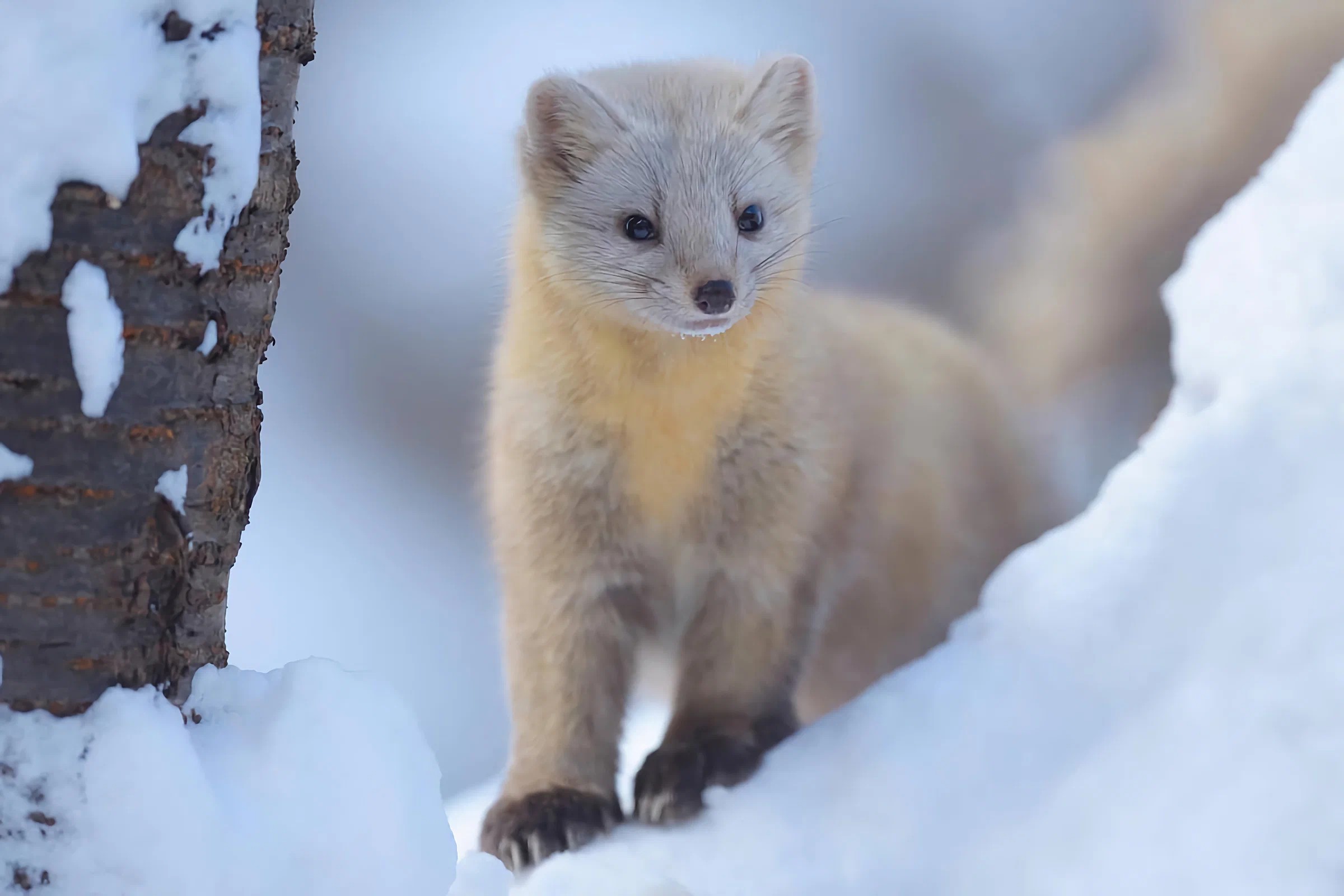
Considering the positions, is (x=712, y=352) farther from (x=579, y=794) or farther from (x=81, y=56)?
(x=81, y=56)

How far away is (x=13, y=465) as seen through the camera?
1081mm

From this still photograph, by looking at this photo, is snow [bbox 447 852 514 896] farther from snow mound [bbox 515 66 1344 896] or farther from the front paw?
the front paw

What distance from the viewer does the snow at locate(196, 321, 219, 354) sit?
45.9 inches

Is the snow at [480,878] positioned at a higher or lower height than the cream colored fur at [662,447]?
lower

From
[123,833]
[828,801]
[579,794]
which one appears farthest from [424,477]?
[123,833]

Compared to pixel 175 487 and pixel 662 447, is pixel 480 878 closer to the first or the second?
pixel 175 487

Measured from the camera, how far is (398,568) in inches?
172

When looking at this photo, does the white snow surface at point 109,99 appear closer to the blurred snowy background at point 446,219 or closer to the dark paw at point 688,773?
the dark paw at point 688,773

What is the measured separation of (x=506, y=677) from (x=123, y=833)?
1382 mm

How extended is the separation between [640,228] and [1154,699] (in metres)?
1.06

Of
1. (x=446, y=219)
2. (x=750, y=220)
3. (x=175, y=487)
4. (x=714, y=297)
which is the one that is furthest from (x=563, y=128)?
(x=446, y=219)

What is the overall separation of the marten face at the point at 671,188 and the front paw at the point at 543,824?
0.83 meters

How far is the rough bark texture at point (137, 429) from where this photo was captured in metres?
1.08

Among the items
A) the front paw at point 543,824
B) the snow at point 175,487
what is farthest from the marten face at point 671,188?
the snow at point 175,487
